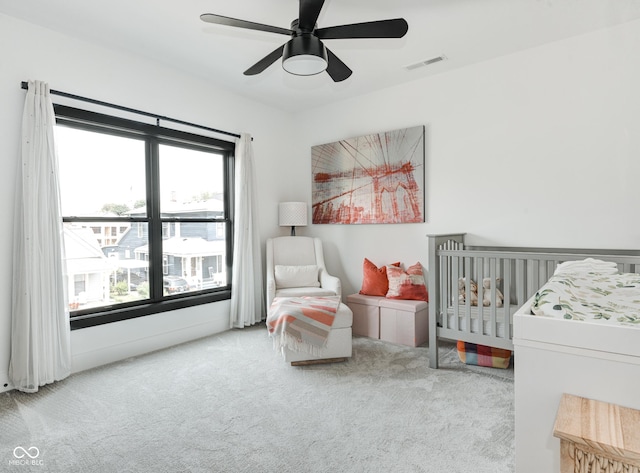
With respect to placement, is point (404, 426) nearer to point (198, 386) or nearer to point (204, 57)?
point (198, 386)

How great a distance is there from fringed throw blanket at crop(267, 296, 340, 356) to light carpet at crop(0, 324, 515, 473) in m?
0.18

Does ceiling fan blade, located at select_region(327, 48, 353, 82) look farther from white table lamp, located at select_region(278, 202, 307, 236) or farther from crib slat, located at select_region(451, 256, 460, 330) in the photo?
white table lamp, located at select_region(278, 202, 307, 236)

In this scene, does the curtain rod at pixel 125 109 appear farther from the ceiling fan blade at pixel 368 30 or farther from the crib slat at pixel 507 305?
the crib slat at pixel 507 305

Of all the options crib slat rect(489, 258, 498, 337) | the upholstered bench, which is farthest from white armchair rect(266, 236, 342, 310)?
crib slat rect(489, 258, 498, 337)

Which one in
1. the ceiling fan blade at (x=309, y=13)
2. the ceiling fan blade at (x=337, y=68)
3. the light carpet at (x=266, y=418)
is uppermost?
the ceiling fan blade at (x=309, y=13)

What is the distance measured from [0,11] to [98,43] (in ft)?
1.94

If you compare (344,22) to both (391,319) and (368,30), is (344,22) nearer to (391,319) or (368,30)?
(368,30)

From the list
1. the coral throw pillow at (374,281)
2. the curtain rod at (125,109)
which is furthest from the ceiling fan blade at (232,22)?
the coral throw pillow at (374,281)

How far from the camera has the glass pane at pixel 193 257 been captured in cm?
348

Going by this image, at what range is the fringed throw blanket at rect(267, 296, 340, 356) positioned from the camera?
109 inches

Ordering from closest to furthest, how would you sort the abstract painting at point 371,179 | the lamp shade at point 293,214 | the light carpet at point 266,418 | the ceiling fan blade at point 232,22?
the light carpet at point 266,418, the ceiling fan blade at point 232,22, the abstract painting at point 371,179, the lamp shade at point 293,214

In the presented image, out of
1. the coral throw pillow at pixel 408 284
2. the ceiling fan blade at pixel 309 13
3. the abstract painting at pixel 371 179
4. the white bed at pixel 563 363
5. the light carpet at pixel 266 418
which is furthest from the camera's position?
the abstract painting at pixel 371 179

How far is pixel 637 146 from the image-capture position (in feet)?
8.43

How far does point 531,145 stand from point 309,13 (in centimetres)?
212
